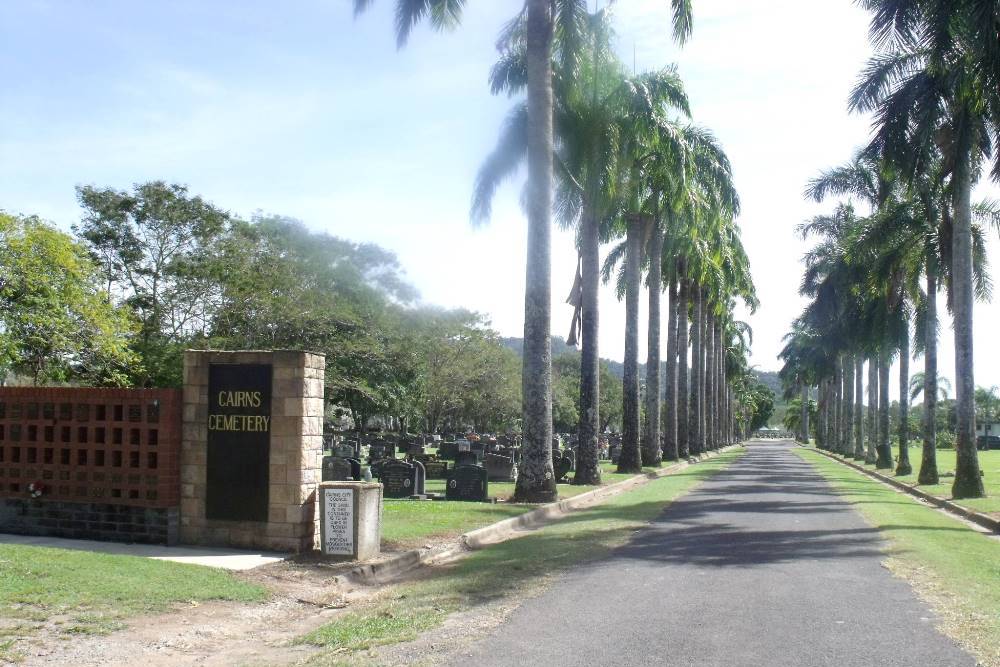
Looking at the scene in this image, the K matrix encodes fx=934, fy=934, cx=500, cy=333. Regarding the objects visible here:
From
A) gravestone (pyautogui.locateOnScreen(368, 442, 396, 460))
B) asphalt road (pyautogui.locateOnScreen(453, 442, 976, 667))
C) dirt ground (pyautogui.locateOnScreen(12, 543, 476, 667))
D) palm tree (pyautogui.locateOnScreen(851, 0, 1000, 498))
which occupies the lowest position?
dirt ground (pyautogui.locateOnScreen(12, 543, 476, 667))

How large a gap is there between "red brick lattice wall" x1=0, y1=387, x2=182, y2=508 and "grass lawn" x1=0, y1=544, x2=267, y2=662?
1637 millimetres

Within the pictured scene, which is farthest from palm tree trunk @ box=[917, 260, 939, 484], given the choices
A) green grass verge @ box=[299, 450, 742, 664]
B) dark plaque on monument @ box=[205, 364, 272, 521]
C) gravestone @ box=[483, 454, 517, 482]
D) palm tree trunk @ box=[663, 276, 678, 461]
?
dark plaque on monument @ box=[205, 364, 272, 521]

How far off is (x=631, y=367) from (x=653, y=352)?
621 cm

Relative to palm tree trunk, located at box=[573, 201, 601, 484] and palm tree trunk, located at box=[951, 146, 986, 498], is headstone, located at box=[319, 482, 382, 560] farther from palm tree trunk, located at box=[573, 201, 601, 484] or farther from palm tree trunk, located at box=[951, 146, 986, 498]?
palm tree trunk, located at box=[951, 146, 986, 498]

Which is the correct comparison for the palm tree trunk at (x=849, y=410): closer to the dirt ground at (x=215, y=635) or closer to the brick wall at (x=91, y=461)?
the brick wall at (x=91, y=461)

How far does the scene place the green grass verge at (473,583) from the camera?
793 centimetres

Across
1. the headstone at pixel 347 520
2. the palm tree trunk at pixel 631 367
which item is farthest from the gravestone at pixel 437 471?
the headstone at pixel 347 520

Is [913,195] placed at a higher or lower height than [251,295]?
higher

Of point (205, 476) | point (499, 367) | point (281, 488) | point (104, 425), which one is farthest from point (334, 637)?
point (499, 367)

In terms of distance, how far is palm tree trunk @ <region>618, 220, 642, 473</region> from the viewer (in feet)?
108

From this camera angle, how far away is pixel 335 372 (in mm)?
39500

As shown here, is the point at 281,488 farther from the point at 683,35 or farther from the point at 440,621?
the point at 683,35

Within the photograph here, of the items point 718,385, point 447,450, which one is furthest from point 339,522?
point 718,385

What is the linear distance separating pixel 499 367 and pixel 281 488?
4817 centimetres
